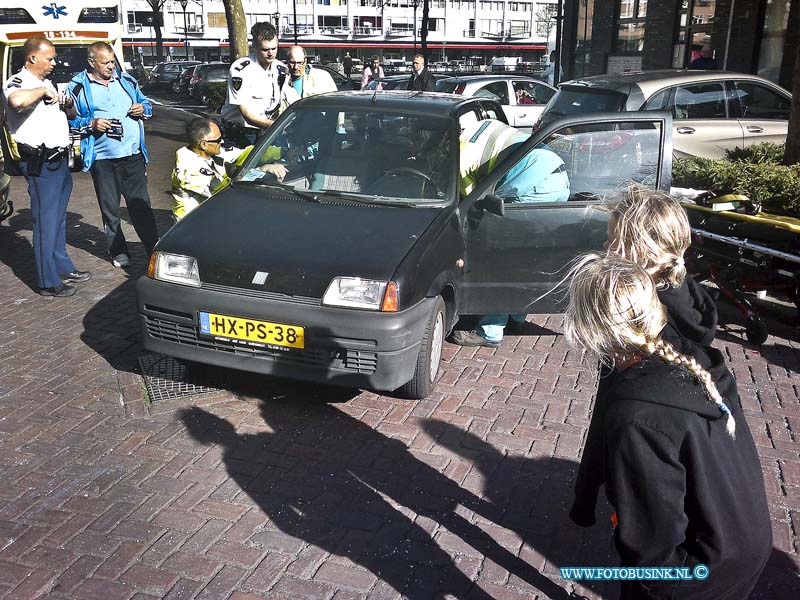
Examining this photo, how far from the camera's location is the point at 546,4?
9838cm

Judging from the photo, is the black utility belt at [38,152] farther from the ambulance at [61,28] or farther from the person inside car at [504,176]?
the ambulance at [61,28]

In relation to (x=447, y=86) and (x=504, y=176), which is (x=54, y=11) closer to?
(x=447, y=86)

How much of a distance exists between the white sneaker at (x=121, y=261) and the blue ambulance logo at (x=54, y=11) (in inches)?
366

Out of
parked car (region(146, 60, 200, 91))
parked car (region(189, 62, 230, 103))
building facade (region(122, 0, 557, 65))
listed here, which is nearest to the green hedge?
parked car (region(189, 62, 230, 103))

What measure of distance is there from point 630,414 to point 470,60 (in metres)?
86.8

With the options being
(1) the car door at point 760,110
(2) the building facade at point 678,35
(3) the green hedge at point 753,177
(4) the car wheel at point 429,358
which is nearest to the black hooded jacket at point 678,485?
(4) the car wheel at point 429,358

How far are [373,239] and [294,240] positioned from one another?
464 millimetres

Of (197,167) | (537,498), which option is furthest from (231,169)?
(537,498)

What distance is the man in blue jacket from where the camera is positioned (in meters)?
6.73

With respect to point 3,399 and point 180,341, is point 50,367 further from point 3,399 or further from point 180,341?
point 180,341

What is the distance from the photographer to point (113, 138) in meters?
6.85

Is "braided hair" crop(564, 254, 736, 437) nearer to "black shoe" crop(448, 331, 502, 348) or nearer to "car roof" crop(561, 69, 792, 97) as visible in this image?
"black shoe" crop(448, 331, 502, 348)

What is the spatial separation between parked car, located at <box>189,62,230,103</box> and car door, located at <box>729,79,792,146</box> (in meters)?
20.8

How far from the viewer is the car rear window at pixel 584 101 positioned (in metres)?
8.98
